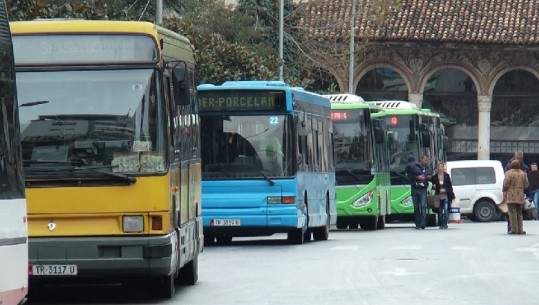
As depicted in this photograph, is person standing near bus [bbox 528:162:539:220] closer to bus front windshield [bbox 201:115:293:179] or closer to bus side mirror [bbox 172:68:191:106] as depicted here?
bus front windshield [bbox 201:115:293:179]

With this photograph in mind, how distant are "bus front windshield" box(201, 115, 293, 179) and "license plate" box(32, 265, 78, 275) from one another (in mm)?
11369

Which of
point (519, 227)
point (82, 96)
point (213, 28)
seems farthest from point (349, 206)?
point (82, 96)

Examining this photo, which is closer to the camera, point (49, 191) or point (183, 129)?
point (49, 191)

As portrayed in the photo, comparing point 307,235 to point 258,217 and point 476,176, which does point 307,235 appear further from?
point 476,176

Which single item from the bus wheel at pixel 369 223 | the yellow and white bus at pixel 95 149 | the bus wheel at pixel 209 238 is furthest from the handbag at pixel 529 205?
the yellow and white bus at pixel 95 149

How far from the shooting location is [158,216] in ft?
49.0

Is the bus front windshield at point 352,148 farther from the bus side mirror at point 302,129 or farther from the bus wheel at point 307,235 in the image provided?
the bus side mirror at point 302,129

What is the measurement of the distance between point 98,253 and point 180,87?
2.09m

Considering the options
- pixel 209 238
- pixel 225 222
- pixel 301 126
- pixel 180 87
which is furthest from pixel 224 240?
pixel 180 87

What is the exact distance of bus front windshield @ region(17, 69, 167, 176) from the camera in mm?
14945

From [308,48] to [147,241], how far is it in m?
44.4

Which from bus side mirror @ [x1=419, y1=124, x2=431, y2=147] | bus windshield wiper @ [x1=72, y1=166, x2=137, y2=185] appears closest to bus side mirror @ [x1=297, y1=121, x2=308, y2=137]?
bus windshield wiper @ [x1=72, y1=166, x2=137, y2=185]

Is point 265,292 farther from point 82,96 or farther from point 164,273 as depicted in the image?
point 82,96

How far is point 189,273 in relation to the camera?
18031 millimetres
